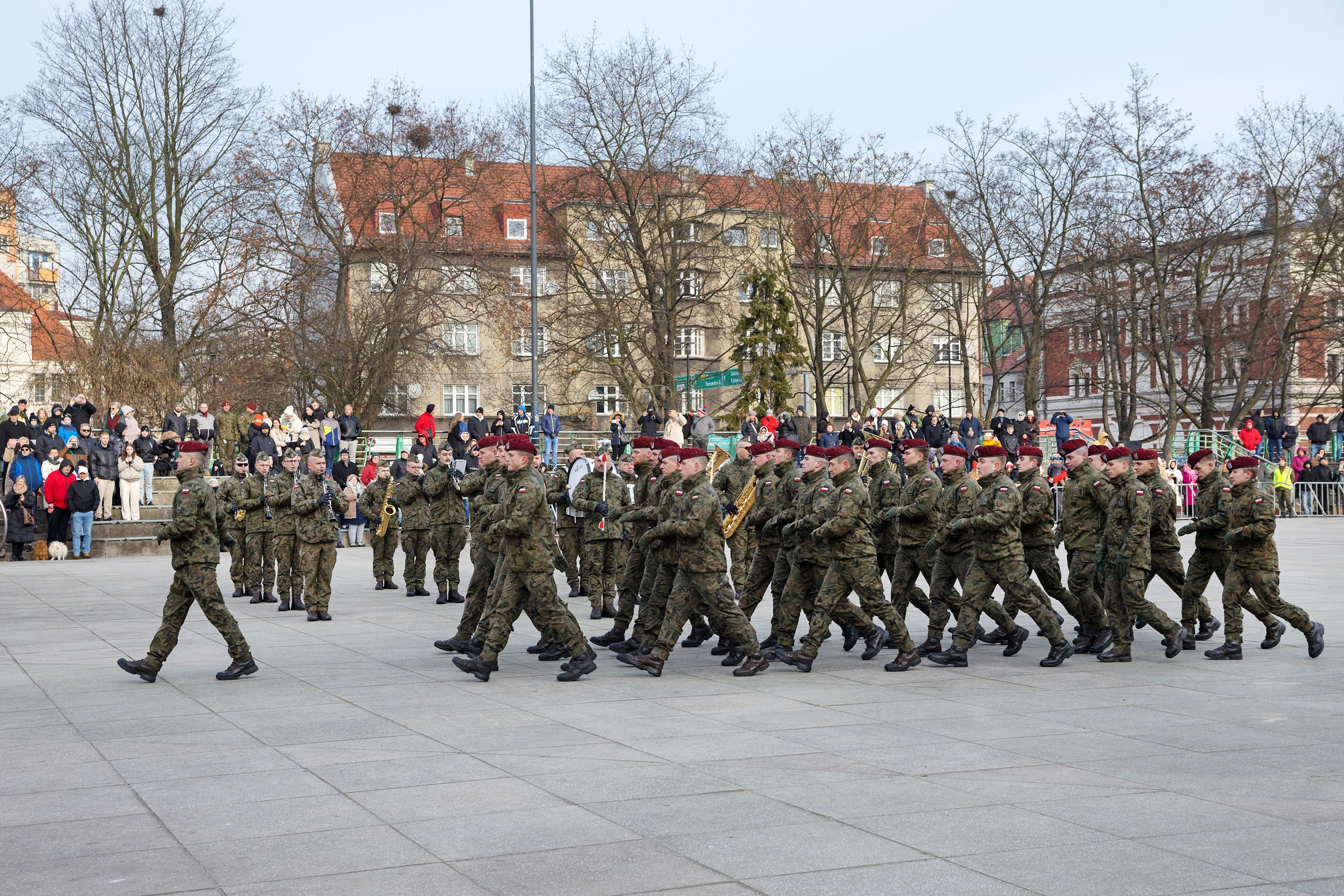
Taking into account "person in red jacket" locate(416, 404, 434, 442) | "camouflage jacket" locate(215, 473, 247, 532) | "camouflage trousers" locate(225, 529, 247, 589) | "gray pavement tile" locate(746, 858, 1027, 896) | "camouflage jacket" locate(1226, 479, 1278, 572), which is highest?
"person in red jacket" locate(416, 404, 434, 442)

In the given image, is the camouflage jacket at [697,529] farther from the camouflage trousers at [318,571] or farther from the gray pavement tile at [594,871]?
the camouflage trousers at [318,571]

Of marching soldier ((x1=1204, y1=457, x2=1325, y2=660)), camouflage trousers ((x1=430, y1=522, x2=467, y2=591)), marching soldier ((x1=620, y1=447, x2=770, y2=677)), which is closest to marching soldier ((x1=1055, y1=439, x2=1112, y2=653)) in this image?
marching soldier ((x1=1204, y1=457, x2=1325, y2=660))

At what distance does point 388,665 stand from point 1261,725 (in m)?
6.83

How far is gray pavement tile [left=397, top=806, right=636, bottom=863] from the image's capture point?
19.1ft

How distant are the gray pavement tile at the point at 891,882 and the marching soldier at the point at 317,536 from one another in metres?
10.6

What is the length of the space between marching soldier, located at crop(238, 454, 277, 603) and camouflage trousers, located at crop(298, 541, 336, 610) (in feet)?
5.79

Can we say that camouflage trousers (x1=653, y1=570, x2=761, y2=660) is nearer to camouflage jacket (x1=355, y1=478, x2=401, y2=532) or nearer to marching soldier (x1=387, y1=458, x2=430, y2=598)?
marching soldier (x1=387, y1=458, x2=430, y2=598)

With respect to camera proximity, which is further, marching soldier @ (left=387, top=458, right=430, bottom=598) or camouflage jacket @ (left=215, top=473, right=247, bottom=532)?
marching soldier @ (left=387, top=458, right=430, bottom=598)

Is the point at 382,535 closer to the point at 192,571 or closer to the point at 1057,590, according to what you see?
the point at 192,571

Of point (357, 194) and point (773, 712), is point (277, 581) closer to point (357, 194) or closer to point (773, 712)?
point (773, 712)

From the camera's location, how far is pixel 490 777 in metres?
7.17

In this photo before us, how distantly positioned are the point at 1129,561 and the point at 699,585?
3647 millimetres

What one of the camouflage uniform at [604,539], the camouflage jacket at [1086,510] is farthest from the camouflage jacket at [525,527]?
the camouflage jacket at [1086,510]

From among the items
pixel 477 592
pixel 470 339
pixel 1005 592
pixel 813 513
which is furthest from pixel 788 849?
pixel 470 339
